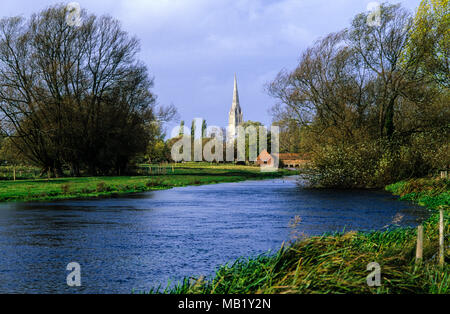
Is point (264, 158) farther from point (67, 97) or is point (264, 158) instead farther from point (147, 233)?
point (147, 233)

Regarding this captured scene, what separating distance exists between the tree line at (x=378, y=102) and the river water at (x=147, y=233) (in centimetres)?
845

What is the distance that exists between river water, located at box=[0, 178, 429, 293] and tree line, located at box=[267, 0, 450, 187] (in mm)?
8449

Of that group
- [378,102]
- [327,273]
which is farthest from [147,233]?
[378,102]

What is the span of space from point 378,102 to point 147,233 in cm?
2626

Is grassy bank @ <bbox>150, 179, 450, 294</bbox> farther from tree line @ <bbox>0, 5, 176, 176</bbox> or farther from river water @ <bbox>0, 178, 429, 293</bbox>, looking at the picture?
tree line @ <bbox>0, 5, 176, 176</bbox>

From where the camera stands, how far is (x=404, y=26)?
35.9 m

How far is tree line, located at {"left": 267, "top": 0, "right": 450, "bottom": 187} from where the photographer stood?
34.0 m

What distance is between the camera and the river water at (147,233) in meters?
9.37

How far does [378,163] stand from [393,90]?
5.23m

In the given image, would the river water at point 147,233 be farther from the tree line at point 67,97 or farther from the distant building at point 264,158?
the distant building at point 264,158

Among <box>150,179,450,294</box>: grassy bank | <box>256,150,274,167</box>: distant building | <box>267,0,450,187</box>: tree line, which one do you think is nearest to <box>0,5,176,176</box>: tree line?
<box>267,0,450,187</box>: tree line

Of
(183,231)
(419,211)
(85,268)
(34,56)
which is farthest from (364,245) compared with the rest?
(34,56)

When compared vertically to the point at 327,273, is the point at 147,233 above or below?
below

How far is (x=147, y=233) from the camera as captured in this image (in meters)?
14.9
